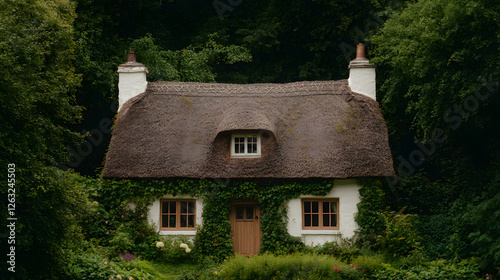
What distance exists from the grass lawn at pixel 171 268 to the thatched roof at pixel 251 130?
8.82ft

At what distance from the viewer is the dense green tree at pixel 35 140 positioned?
10992 millimetres

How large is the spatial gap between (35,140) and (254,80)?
1654 centimetres

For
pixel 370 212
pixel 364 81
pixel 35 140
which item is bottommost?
pixel 370 212

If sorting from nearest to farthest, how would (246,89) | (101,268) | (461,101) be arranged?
(101,268)
(461,101)
(246,89)

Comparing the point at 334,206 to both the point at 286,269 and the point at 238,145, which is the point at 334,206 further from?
the point at 286,269

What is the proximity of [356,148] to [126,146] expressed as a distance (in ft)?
24.3

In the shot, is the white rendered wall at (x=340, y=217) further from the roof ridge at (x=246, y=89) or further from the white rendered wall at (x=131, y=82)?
the white rendered wall at (x=131, y=82)

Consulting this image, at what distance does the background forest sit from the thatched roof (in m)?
1.43

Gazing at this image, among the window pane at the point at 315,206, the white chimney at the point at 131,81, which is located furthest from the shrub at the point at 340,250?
the white chimney at the point at 131,81

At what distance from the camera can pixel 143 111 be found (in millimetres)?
18781

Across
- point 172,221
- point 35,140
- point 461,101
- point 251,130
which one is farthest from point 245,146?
point 35,140

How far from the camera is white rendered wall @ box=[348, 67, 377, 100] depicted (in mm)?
19453

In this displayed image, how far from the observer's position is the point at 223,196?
16.7 m

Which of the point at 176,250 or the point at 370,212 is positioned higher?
the point at 370,212
